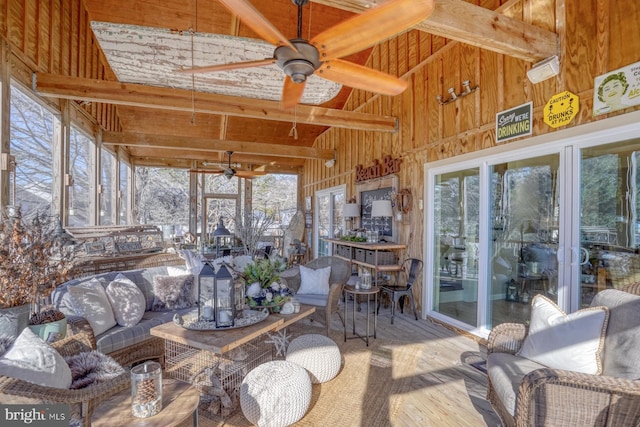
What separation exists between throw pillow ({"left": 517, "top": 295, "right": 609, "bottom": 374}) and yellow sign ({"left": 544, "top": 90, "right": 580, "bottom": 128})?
1608 millimetres

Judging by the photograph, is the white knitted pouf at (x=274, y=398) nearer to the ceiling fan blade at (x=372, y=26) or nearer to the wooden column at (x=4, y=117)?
the ceiling fan blade at (x=372, y=26)

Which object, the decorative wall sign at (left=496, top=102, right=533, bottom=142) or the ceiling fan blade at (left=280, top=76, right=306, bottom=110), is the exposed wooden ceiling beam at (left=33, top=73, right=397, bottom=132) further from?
the decorative wall sign at (left=496, top=102, right=533, bottom=142)

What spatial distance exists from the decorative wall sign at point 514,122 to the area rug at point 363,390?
2396 millimetres

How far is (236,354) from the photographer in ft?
8.84

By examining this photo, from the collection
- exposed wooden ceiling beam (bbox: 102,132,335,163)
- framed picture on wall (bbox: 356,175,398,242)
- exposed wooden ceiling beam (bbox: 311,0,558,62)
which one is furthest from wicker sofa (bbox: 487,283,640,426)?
exposed wooden ceiling beam (bbox: 102,132,335,163)

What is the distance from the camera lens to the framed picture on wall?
5.29m

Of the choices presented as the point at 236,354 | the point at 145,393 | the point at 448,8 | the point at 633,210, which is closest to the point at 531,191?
the point at 633,210

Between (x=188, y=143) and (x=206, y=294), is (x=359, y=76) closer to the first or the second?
(x=206, y=294)

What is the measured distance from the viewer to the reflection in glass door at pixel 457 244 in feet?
12.8

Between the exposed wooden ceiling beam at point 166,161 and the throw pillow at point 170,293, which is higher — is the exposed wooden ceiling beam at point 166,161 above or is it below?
above

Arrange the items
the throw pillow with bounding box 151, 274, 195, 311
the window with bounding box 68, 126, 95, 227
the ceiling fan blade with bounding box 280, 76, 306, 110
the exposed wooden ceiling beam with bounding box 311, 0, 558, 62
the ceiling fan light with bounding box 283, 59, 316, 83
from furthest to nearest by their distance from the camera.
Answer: the window with bounding box 68, 126, 95, 227 < the throw pillow with bounding box 151, 274, 195, 311 < the ceiling fan blade with bounding box 280, 76, 306, 110 < the exposed wooden ceiling beam with bounding box 311, 0, 558, 62 < the ceiling fan light with bounding box 283, 59, 316, 83

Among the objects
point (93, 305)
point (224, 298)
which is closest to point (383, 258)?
point (224, 298)

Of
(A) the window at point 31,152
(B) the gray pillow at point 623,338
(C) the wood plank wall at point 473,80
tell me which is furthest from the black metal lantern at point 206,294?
(C) the wood plank wall at point 473,80

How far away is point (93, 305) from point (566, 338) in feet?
11.4
